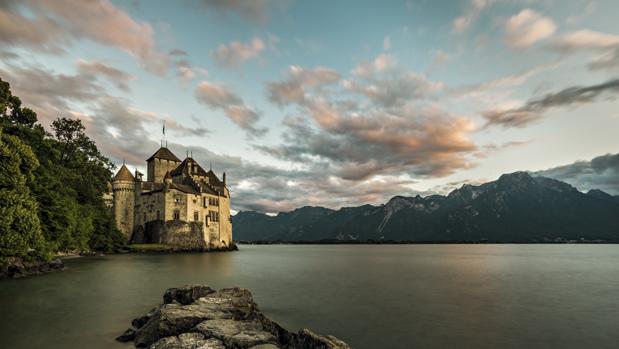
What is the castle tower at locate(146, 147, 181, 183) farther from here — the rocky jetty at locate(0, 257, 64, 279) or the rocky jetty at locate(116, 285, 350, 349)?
the rocky jetty at locate(116, 285, 350, 349)

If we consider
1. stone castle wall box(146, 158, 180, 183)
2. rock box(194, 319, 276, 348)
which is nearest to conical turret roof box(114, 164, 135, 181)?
stone castle wall box(146, 158, 180, 183)

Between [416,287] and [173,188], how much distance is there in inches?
2521

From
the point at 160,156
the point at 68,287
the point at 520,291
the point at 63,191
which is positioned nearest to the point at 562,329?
the point at 520,291

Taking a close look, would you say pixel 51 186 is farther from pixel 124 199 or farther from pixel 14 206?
pixel 124 199

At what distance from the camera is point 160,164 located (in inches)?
3652

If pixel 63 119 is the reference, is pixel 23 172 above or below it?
below

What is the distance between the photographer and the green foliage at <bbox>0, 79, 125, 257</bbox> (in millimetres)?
27922

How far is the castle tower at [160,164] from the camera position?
3607 inches

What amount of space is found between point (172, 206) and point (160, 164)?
20392 mm

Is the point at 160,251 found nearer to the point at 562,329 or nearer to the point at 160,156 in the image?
the point at 160,156

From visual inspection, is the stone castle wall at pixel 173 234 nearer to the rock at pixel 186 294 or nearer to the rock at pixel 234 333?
the rock at pixel 186 294

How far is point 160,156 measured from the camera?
9362cm

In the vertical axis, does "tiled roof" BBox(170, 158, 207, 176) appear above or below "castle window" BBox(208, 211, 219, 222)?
above

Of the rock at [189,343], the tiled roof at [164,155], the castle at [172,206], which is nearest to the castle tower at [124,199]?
the castle at [172,206]
